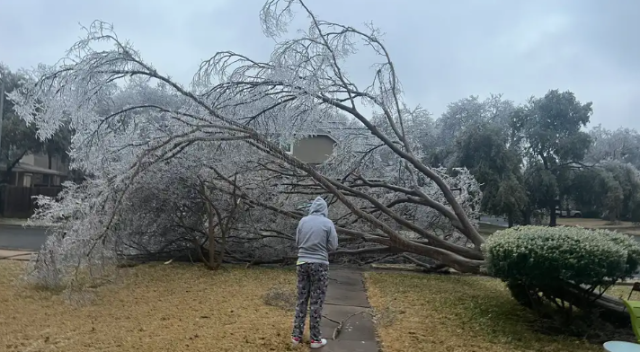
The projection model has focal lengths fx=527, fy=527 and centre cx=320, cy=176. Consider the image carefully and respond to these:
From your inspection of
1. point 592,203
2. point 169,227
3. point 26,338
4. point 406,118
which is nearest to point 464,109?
point 592,203

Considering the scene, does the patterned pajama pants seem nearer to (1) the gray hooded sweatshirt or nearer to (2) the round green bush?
(1) the gray hooded sweatshirt

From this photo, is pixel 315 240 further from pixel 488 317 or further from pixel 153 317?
pixel 488 317

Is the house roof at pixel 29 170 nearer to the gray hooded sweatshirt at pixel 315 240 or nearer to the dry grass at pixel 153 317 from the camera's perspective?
the dry grass at pixel 153 317

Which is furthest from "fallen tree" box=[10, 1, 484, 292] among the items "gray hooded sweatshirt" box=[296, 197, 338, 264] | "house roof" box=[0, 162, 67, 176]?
"house roof" box=[0, 162, 67, 176]

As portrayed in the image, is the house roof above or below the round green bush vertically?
above

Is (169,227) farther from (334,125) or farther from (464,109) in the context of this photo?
(464,109)

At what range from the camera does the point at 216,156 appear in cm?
946

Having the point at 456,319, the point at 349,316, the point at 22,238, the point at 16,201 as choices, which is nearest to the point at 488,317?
the point at 456,319

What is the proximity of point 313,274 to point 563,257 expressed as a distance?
8.91 feet

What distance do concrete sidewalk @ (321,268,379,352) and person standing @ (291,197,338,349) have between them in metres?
0.30

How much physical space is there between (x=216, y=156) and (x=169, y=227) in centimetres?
206

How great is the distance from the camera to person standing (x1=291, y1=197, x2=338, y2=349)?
16.6ft

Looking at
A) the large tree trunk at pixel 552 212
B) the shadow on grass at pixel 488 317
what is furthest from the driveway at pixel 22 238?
the large tree trunk at pixel 552 212

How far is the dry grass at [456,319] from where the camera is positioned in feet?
18.2
